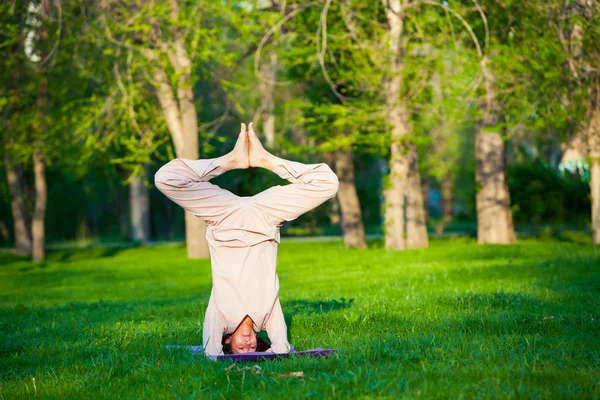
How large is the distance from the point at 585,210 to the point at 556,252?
1736 cm

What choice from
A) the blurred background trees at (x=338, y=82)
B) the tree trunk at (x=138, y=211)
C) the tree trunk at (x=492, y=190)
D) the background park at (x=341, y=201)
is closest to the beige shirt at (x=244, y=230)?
the background park at (x=341, y=201)

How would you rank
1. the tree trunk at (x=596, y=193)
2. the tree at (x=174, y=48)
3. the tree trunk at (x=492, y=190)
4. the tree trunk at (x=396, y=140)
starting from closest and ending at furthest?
the tree trunk at (x=596, y=193) < the tree trunk at (x=396, y=140) < the tree at (x=174, y=48) < the tree trunk at (x=492, y=190)

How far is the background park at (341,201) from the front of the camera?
21.6 feet

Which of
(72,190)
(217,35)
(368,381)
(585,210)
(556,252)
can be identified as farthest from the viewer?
(72,190)

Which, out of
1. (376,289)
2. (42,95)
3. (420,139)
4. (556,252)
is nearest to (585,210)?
(420,139)

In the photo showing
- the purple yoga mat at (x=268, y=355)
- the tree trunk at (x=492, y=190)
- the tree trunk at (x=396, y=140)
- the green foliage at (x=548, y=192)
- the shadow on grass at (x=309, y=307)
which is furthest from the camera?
the green foliage at (x=548, y=192)

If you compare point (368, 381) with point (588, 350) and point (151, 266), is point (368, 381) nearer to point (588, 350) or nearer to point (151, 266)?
point (588, 350)

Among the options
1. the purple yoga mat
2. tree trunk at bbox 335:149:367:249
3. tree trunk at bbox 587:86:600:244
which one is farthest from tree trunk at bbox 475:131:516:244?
the purple yoga mat

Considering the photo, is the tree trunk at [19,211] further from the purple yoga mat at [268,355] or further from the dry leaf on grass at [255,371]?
the dry leaf on grass at [255,371]

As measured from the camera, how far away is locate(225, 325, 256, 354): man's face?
717 cm

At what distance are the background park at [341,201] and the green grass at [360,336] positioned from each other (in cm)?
4

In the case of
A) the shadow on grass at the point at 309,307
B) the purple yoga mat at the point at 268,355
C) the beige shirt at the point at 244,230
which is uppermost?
the beige shirt at the point at 244,230

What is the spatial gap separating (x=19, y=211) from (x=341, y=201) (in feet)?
36.2

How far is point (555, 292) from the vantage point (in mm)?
10914
